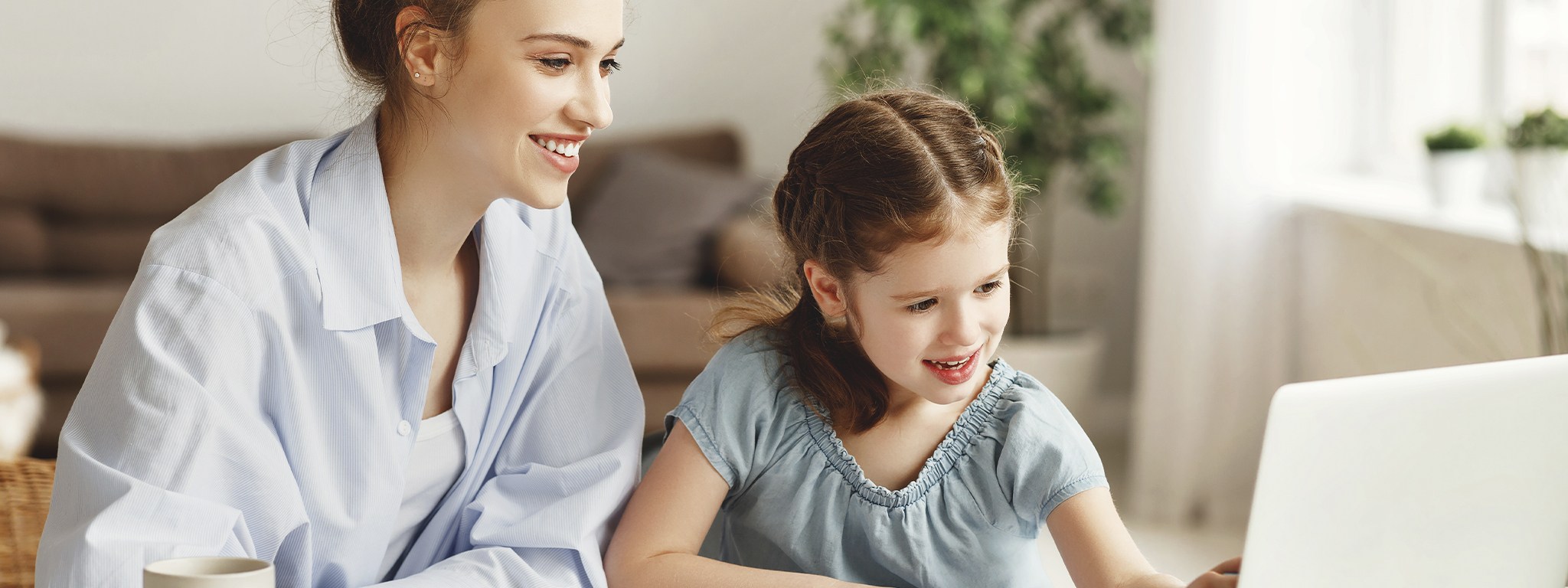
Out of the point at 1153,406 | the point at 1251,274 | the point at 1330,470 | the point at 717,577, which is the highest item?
the point at 1330,470

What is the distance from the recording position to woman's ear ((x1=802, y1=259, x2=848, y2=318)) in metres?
1.08

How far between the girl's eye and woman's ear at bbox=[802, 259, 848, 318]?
A: 115 mm

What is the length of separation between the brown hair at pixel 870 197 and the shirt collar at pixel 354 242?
1.08 feet

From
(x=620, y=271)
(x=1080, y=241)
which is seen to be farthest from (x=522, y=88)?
(x=1080, y=241)

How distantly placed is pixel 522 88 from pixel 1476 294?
1895 mm

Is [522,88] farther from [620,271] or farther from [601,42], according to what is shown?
[620,271]

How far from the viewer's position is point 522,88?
0.97 metres

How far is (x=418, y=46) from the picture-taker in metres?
1.00

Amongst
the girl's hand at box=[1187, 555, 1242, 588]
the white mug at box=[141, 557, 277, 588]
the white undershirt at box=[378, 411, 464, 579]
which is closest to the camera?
the white mug at box=[141, 557, 277, 588]

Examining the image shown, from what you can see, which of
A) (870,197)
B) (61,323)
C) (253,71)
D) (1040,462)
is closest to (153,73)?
(253,71)

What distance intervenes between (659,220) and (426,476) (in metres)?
2.46

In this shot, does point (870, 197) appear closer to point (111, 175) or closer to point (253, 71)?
point (111, 175)

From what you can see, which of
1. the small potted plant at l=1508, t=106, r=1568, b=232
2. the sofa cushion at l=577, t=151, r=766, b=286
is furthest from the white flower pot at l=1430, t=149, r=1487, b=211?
the sofa cushion at l=577, t=151, r=766, b=286

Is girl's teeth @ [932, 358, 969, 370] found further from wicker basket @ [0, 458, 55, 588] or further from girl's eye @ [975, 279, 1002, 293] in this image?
wicker basket @ [0, 458, 55, 588]
